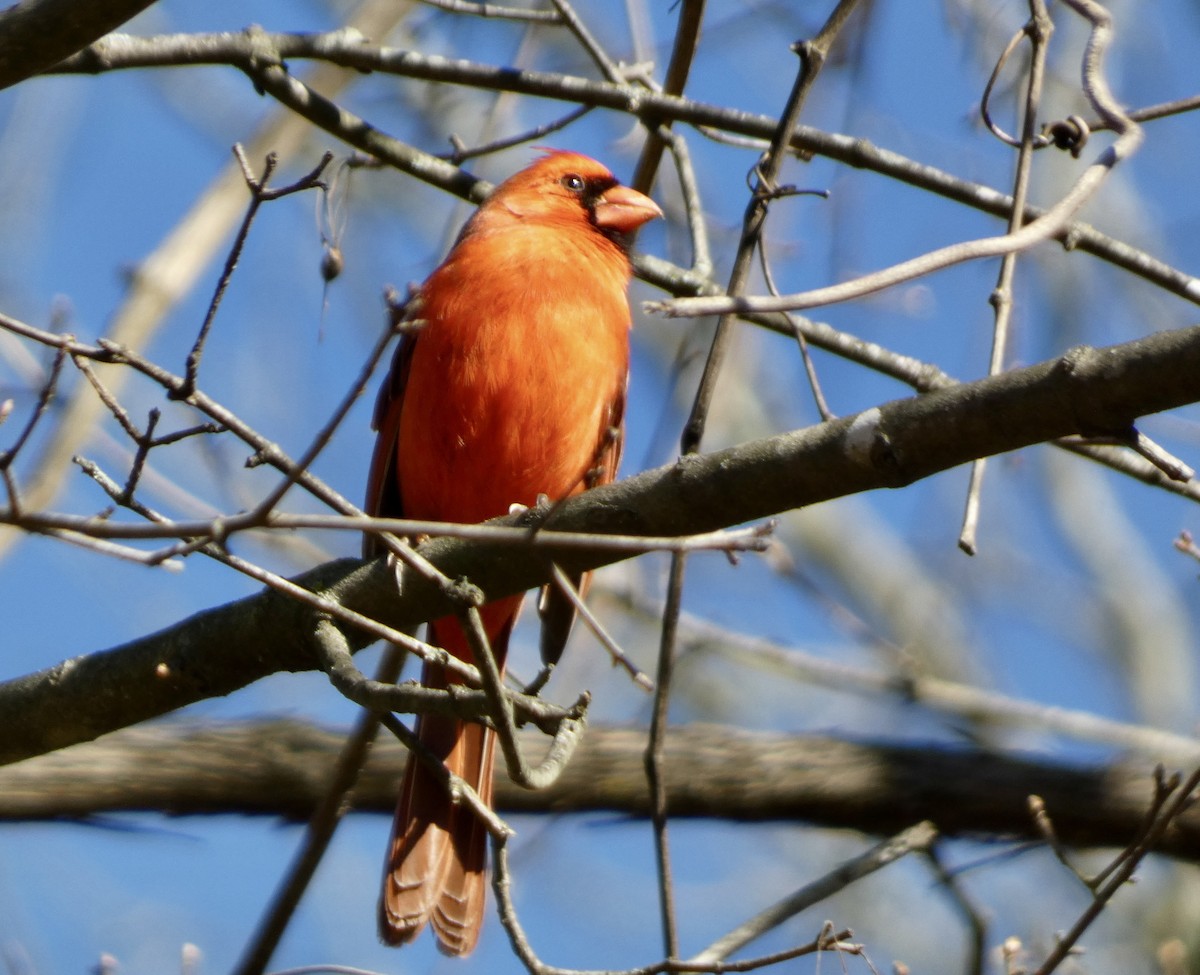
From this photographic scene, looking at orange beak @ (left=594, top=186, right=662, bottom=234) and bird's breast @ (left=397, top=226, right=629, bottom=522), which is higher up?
orange beak @ (left=594, top=186, right=662, bottom=234)

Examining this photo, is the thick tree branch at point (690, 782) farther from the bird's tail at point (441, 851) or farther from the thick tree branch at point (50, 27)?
the thick tree branch at point (50, 27)

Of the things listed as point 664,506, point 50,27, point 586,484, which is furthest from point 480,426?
point 50,27

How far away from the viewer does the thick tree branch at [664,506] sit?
8.40 feet

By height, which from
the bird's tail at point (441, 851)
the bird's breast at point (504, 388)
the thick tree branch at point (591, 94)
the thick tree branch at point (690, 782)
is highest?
the thick tree branch at point (591, 94)

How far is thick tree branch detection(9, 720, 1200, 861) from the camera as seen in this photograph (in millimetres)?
4957

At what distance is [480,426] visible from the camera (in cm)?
426

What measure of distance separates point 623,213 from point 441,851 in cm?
196

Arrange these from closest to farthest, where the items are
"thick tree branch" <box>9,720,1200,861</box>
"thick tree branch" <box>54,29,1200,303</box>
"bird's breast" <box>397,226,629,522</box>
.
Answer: "thick tree branch" <box>54,29,1200,303</box>
"bird's breast" <box>397,226,629,522</box>
"thick tree branch" <box>9,720,1200,861</box>

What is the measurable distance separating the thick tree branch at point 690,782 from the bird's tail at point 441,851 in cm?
51

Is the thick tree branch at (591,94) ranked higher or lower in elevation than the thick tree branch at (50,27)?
higher

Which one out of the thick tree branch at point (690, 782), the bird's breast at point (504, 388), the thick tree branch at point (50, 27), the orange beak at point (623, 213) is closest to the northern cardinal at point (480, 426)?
the bird's breast at point (504, 388)

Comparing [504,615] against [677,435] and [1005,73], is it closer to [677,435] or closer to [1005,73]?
[677,435]

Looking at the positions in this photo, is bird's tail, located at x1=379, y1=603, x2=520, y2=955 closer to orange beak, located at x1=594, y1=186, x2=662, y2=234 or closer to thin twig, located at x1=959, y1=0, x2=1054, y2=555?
orange beak, located at x1=594, y1=186, x2=662, y2=234

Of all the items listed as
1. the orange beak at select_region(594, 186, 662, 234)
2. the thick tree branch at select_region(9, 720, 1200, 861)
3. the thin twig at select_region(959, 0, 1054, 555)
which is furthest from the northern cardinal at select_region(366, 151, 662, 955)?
the thin twig at select_region(959, 0, 1054, 555)
